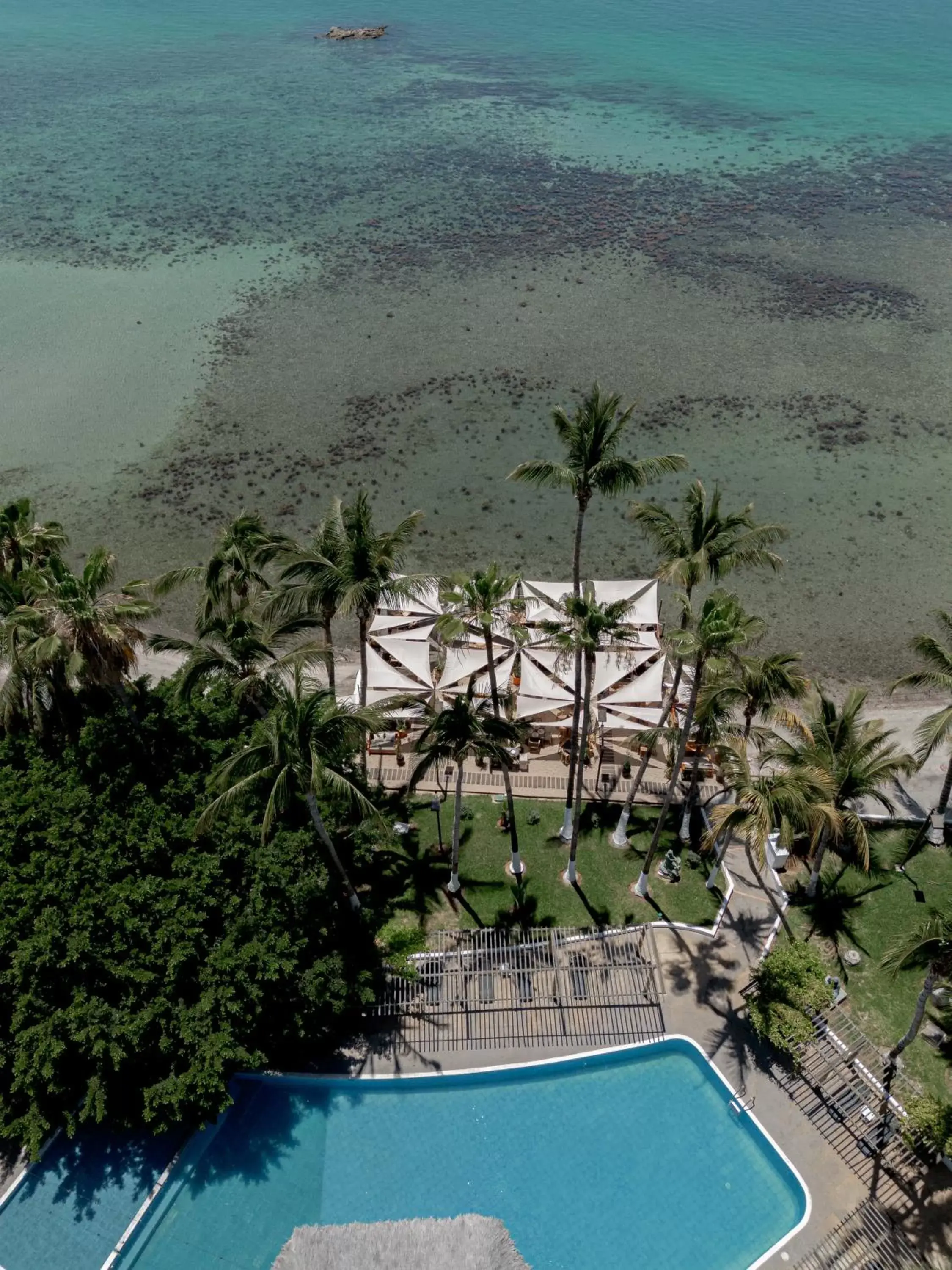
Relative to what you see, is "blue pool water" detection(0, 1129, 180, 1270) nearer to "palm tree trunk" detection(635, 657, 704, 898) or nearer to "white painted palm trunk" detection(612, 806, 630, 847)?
"palm tree trunk" detection(635, 657, 704, 898)

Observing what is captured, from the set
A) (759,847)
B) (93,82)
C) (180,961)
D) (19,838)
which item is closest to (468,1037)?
(180,961)

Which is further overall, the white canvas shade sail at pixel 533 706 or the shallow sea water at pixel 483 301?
the shallow sea water at pixel 483 301

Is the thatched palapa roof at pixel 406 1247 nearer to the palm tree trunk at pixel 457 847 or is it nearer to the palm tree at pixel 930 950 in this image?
the palm tree trunk at pixel 457 847

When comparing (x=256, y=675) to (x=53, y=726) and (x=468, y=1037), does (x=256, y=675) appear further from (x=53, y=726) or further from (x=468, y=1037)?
(x=468, y=1037)

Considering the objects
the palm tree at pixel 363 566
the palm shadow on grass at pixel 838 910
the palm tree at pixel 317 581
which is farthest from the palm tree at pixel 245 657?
the palm shadow on grass at pixel 838 910

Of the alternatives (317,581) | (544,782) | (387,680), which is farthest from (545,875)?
(317,581)

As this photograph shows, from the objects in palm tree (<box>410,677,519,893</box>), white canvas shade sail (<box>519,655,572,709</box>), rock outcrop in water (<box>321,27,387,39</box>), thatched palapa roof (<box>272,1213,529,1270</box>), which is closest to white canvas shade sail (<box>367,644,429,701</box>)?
white canvas shade sail (<box>519,655,572,709</box>)

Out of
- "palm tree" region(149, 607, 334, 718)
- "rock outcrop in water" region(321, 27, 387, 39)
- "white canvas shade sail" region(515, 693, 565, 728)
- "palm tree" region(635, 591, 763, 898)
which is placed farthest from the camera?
"rock outcrop in water" region(321, 27, 387, 39)
